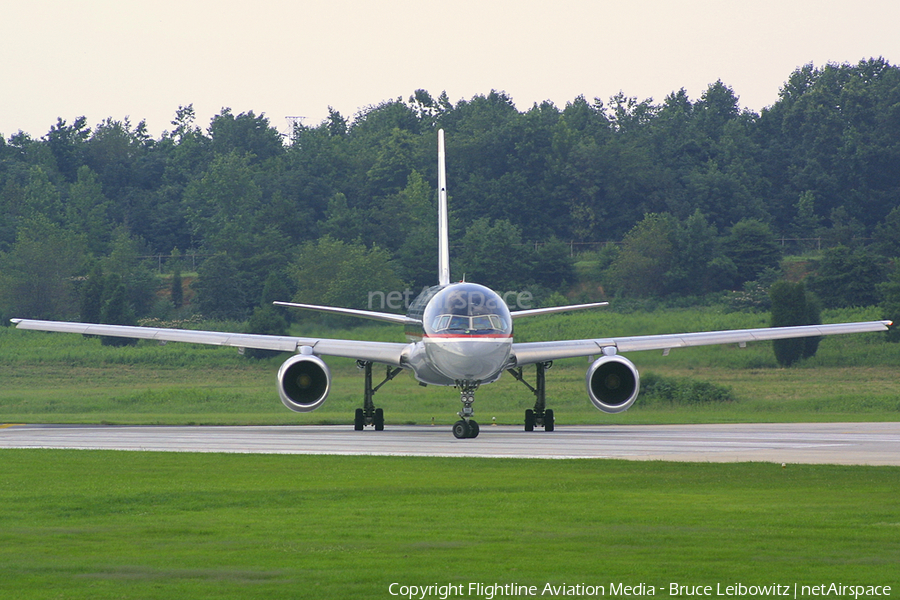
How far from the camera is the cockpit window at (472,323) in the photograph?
27938 millimetres

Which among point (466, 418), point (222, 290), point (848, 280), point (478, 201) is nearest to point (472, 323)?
point (466, 418)

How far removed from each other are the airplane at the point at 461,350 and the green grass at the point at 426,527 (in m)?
7.15

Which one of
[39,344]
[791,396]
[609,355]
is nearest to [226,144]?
[39,344]

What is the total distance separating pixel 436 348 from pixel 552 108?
94633 mm

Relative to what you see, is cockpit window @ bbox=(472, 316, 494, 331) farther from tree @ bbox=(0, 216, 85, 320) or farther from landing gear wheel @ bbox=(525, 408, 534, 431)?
tree @ bbox=(0, 216, 85, 320)

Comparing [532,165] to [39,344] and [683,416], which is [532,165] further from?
[683,416]

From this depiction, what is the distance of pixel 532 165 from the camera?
335 ft

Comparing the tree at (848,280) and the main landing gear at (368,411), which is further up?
the tree at (848,280)

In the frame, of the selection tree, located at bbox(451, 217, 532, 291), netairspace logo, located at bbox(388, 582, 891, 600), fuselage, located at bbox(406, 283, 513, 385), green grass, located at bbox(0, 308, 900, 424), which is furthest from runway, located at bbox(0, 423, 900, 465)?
tree, located at bbox(451, 217, 532, 291)

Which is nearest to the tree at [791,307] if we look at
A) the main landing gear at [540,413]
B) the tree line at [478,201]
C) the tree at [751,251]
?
the tree line at [478,201]

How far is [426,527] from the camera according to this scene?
1361cm

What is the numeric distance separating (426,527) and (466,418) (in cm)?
1552

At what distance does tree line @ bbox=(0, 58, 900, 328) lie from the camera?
262 feet

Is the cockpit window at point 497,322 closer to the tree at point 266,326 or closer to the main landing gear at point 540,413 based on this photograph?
the main landing gear at point 540,413
